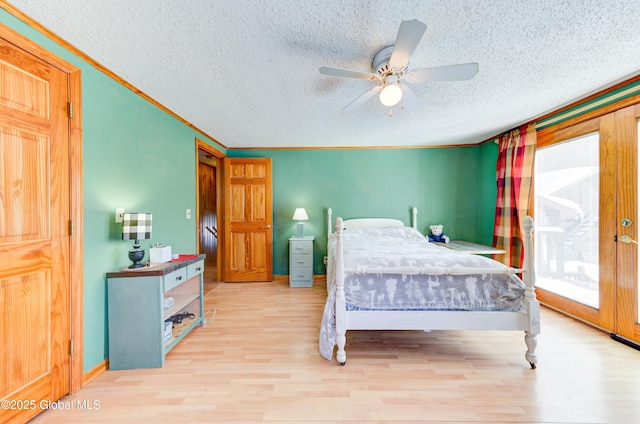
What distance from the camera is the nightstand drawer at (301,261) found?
3.90m

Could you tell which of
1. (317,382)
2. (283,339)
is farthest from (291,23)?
(283,339)

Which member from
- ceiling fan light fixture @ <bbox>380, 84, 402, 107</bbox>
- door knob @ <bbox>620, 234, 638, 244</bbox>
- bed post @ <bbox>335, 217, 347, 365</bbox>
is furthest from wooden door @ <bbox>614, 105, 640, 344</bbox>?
bed post @ <bbox>335, 217, 347, 365</bbox>

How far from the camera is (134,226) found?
190 cm

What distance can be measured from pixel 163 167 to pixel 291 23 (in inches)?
77.6

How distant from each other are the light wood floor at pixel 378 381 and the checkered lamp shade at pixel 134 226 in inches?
39.7

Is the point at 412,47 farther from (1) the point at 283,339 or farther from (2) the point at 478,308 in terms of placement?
(1) the point at 283,339

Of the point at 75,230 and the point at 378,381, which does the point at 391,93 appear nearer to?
the point at 378,381

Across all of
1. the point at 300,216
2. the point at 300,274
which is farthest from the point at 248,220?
the point at 300,274

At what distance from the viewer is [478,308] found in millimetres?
1913

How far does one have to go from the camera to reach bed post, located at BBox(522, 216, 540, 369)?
1.84 metres

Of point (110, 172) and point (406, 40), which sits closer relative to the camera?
point (406, 40)

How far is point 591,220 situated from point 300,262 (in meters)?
3.42

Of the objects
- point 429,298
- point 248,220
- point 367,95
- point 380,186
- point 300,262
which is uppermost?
point 367,95

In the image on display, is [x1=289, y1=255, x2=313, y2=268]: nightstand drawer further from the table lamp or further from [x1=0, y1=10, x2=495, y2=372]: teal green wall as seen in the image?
the table lamp
